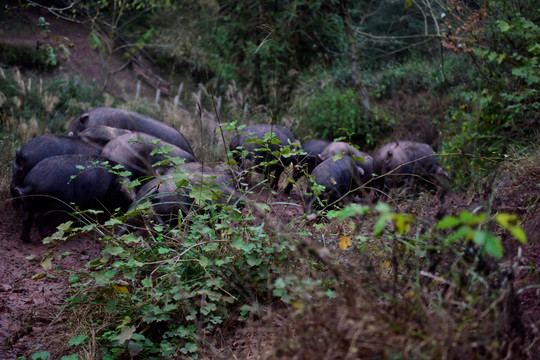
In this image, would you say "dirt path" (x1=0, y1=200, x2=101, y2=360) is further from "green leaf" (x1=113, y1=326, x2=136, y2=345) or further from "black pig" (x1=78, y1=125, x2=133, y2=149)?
"black pig" (x1=78, y1=125, x2=133, y2=149)

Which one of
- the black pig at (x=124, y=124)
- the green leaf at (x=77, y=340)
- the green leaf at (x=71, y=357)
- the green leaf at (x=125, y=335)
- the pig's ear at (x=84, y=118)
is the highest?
the green leaf at (x=125, y=335)

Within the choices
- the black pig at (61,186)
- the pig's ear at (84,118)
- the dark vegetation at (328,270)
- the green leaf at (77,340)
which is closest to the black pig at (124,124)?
the pig's ear at (84,118)

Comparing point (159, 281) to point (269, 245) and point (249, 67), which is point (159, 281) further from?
point (249, 67)

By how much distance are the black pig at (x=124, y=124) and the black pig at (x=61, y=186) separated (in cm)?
202

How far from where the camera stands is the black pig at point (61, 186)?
15.7ft

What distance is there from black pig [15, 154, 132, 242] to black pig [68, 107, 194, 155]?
6.63 ft

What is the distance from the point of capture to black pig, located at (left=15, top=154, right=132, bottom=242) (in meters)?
4.79

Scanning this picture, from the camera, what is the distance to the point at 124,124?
739 cm

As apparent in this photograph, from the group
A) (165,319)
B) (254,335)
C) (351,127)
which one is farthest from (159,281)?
(351,127)

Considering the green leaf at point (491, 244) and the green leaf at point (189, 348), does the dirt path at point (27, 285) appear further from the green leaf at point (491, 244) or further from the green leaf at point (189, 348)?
the green leaf at point (491, 244)

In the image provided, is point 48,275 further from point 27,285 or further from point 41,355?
point 41,355

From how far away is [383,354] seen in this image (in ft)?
5.10

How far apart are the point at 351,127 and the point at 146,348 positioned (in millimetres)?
7653

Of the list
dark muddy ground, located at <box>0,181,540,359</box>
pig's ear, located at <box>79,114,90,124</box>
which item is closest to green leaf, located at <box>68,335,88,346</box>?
dark muddy ground, located at <box>0,181,540,359</box>
